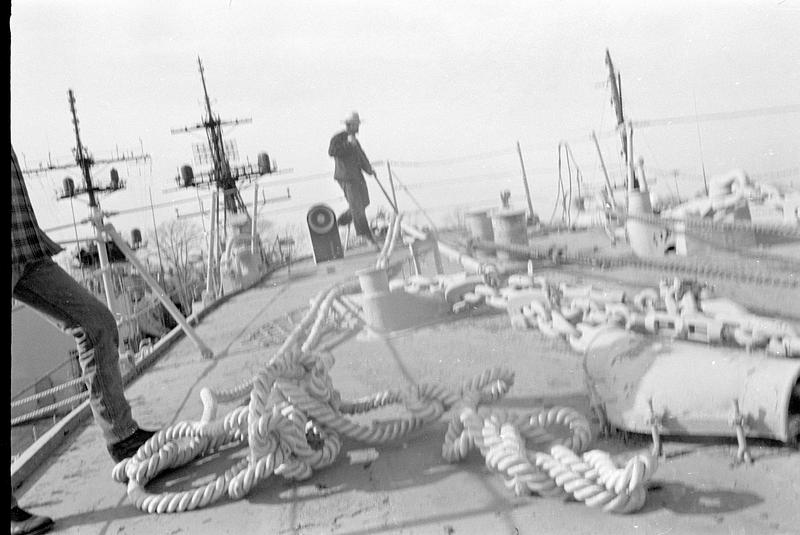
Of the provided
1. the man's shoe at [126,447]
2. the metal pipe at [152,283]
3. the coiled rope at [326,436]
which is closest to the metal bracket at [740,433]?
the coiled rope at [326,436]

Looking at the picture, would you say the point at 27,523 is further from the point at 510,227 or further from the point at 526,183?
the point at 526,183

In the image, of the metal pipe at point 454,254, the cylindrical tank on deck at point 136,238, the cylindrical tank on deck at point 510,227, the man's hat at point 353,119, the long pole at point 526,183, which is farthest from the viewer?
the cylindrical tank on deck at point 136,238

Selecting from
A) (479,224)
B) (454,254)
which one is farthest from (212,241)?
(479,224)

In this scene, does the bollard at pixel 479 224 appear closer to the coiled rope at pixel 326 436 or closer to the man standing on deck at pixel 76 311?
the coiled rope at pixel 326 436

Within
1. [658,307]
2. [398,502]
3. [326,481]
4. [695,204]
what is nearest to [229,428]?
[326,481]

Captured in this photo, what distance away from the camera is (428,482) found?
1.34 m

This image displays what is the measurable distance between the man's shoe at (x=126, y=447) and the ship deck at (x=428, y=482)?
59 millimetres

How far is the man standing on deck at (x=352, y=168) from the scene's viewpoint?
306 cm

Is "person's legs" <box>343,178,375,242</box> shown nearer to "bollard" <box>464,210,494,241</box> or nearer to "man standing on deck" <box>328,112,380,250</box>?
"man standing on deck" <box>328,112,380,250</box>

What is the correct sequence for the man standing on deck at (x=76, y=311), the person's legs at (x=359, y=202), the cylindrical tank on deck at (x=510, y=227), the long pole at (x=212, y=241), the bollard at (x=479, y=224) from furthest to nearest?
the bollard at (x=479, y=224)
the cylindrical tank on deck at (x=510, y=227)
the person's legs at (x=359, y=202)
the long pole at (x=212, y=241)
the man standing on deck at (x=76, y=311)

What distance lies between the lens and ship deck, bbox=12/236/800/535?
1.10 meters

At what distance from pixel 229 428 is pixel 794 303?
2033mm

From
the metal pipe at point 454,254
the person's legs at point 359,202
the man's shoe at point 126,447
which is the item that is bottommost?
the man's shoe at point 126,447

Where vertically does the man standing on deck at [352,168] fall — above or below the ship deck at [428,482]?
above
